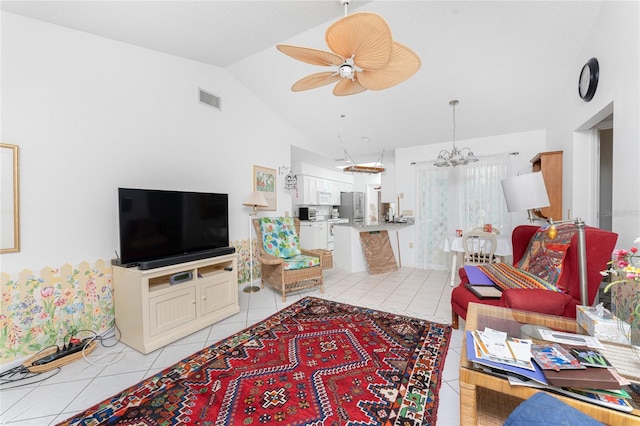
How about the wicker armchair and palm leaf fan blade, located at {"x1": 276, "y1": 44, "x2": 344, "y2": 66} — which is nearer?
palm leaf fan blade, located at {"x1": 276, "y1": 44, "x2": 344, "y2": 66}

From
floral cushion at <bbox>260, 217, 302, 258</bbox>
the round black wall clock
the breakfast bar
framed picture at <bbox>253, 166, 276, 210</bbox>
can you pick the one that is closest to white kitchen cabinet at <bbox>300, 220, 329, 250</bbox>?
the breakfast bar

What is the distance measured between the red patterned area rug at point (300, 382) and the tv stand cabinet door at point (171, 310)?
16.8 inches

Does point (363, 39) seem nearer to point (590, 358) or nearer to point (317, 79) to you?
point (317, 79)

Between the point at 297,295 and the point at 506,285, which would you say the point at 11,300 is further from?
the point at 506,285

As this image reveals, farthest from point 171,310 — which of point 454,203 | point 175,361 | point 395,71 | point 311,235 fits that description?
point 454,203

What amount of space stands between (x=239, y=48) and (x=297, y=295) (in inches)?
121

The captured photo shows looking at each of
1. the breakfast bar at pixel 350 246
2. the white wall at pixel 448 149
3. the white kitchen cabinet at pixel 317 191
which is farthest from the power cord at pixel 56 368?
the white wall at pixel 448 149

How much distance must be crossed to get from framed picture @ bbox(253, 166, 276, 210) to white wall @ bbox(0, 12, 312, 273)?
675mm

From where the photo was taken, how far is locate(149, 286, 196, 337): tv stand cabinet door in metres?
2.11

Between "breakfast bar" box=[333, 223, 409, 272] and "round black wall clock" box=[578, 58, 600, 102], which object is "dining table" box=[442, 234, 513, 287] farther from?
"round black wall clock" box=[578, 58, 600, 102]

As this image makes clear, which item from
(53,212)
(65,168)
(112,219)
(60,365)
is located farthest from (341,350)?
(65,168)

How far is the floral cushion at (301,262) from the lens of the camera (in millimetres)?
3274

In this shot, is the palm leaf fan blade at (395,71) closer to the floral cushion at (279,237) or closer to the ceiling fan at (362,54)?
the ceiling fan at (362,54)

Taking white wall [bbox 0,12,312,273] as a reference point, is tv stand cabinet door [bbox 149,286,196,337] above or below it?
below
